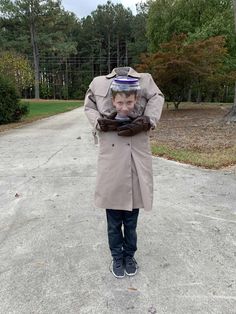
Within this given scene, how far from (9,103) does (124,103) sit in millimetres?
14815

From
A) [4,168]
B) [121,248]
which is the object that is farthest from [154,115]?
[4,168]

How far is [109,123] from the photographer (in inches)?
105

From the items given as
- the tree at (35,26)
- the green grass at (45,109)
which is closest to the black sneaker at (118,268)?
the green grass at (45,109)

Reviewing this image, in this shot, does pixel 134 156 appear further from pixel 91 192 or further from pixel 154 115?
pixel 91 192

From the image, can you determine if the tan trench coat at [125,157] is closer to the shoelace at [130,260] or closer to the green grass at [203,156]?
the shoelace at [130,260]

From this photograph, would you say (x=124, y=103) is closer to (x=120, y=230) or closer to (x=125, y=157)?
(x=125, y=157)

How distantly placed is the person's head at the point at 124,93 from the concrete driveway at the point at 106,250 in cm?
127

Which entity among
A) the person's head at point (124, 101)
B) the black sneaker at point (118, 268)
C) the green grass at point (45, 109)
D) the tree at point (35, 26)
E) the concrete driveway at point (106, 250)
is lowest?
the green grass at point (45, 109)

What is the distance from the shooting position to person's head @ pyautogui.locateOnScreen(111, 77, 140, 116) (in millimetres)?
2590

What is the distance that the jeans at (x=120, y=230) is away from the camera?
9.34ft

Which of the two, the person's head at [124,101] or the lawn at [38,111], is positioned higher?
the person's head at [124,101]

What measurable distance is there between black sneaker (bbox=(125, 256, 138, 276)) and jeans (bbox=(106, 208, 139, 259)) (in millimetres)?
39

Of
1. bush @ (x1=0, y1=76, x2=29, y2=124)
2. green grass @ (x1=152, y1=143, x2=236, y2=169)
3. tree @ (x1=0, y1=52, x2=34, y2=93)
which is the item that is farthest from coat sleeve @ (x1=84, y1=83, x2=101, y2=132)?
tree @ (x1=0, y1=52, x2=34, y2=93)

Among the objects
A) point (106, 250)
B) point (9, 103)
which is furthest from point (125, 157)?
point (9, 103)
